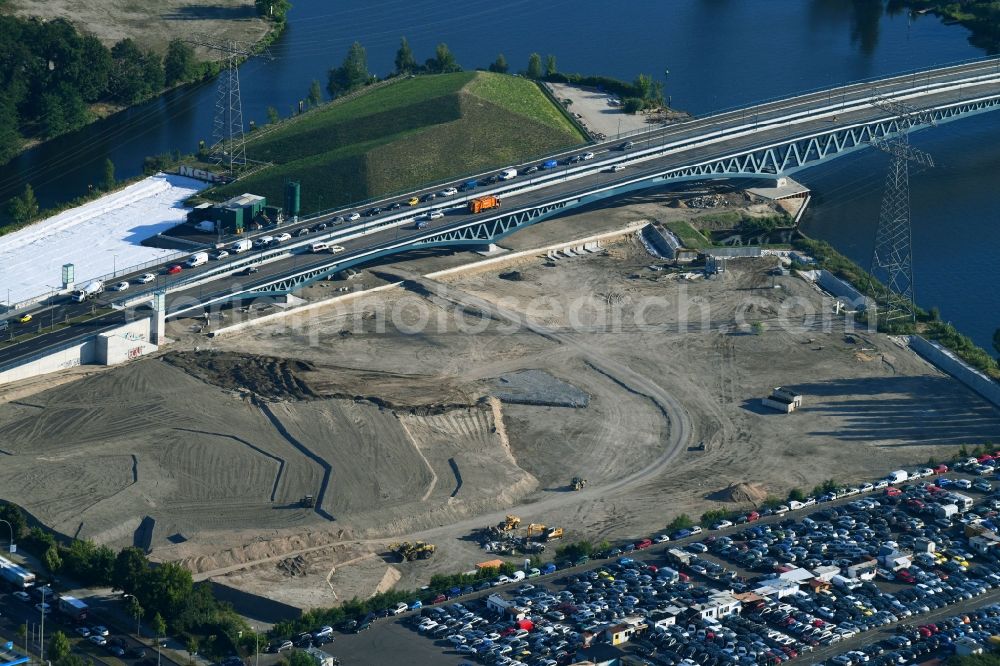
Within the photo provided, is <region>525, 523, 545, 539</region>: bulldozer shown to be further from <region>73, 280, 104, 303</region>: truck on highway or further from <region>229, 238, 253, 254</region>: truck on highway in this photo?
<region>229, 238, 253, 254</region>: truck on highway

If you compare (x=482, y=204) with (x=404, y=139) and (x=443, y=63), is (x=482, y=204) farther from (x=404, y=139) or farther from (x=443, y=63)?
(x=443, y=63)

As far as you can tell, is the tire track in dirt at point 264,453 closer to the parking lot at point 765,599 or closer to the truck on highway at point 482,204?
the parking lot at point 765,599

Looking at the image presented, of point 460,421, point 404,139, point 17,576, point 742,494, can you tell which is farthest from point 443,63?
point 17,576

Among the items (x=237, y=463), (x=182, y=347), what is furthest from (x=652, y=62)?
(x=237, y=463)

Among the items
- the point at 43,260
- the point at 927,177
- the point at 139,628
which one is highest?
the point at 927,177

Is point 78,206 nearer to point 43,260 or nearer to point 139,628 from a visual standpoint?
point 43,260

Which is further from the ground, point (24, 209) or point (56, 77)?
point (56, 77)
